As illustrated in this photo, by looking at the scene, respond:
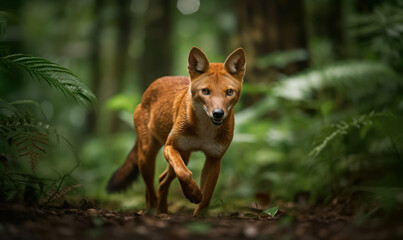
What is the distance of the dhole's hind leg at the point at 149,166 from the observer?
525 cm

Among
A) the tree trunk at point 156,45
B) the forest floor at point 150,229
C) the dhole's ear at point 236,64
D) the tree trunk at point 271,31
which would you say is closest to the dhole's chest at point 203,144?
the dhole's ear at point 236,64

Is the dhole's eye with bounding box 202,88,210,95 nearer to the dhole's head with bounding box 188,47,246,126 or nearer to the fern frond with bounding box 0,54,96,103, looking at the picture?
the dhole's head with bounding box 188,47,246,126

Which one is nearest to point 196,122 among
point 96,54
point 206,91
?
point 206,91

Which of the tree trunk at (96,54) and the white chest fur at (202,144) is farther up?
the tree trunk at (96,54)

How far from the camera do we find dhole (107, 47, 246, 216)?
406cm

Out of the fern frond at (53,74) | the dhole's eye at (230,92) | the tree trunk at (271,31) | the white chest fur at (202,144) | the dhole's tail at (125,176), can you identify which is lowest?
the dhole's tail at (125,176)

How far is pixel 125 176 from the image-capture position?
18.8 ft

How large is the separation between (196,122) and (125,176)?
202 centimetres

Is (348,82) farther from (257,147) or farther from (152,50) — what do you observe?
(152,50)

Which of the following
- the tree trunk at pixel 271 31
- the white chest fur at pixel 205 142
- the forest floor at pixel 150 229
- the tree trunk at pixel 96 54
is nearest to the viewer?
the forest floor at pixel 150 229

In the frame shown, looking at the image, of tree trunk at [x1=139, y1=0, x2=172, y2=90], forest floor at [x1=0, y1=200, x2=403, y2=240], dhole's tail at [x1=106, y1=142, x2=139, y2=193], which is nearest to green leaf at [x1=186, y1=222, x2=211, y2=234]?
forest floor at [x1=0, y1=200, x2=403, y2=240]

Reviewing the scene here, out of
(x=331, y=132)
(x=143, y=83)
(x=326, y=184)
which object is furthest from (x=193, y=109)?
(x=143, y=83)

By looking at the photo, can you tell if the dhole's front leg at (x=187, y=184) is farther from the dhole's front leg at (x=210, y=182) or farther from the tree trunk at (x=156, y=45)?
the tree trunk at (x=156, y=45)

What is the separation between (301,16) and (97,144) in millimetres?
9015
